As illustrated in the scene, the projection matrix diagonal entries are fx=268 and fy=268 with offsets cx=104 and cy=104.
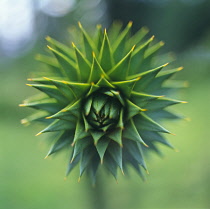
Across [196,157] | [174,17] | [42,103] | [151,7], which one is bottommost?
[196,157]

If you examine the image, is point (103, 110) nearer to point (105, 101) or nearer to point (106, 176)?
point (105, 101)

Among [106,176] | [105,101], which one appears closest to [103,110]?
[105,101]

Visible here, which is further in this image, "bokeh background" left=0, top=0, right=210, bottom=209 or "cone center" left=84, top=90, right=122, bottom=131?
"bokeh background" left=0, top=0, right=210, bottom=209

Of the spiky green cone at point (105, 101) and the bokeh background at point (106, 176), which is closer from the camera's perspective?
the spiky green cone at point (105, 101)

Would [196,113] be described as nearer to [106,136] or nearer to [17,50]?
[106,136]

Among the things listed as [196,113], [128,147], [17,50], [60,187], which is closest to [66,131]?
[128,147]

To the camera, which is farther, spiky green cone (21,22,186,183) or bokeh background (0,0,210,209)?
bokeh background (0,0,210,209)

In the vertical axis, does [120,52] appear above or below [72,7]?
below

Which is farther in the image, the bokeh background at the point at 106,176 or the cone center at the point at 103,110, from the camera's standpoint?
the bokeh background at the point at 106,176
